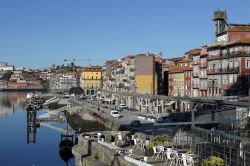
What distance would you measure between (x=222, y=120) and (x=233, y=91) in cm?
1909

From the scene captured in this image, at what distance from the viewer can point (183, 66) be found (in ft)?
328

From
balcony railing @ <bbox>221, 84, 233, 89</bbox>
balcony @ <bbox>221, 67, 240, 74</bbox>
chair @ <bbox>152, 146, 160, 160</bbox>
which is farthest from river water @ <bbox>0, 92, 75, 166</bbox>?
balcony @ <bbox>221, 67, 240, 74</bbox>

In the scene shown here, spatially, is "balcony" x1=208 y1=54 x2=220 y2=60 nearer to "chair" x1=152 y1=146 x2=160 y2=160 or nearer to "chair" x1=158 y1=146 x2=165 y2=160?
"chair" x1=152 y1=146 x2=160 y2=160

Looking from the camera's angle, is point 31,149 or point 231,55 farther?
point 231,55

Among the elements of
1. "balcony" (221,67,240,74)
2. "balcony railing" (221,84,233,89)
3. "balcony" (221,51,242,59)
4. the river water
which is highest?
"balcony" (221,51,242,59)

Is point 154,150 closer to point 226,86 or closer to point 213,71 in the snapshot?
point 226,86

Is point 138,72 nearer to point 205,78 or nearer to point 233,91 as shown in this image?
point 205,78

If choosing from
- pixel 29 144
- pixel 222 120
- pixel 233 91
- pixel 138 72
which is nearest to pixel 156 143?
pixel 222 120

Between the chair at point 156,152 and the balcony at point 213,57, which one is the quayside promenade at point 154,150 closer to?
the chair at point 156,152

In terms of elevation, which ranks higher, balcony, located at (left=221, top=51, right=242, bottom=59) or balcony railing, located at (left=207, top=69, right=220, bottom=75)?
balcony, located at (left=221, top=51, right=242, bottom=59)

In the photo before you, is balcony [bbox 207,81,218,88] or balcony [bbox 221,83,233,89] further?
balcony [bbox 207,81,218,88]

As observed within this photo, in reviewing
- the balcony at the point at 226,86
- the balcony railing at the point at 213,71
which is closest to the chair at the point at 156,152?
the balcony at the point at 226,86

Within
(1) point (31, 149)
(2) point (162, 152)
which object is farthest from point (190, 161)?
(1) point (31, 149)

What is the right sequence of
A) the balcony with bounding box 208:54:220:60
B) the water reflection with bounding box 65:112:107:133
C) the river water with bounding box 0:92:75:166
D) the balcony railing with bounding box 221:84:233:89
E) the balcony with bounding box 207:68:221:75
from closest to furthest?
the river water with bounding box 0:92:75:166 → the balcony railing with bounding box 221:84:233:89 → the balcony with bounding box 207:68:221:75 → the balcony with bounding box 208:54:220:60 → the water reflection with bounding box 65:112:107:133
